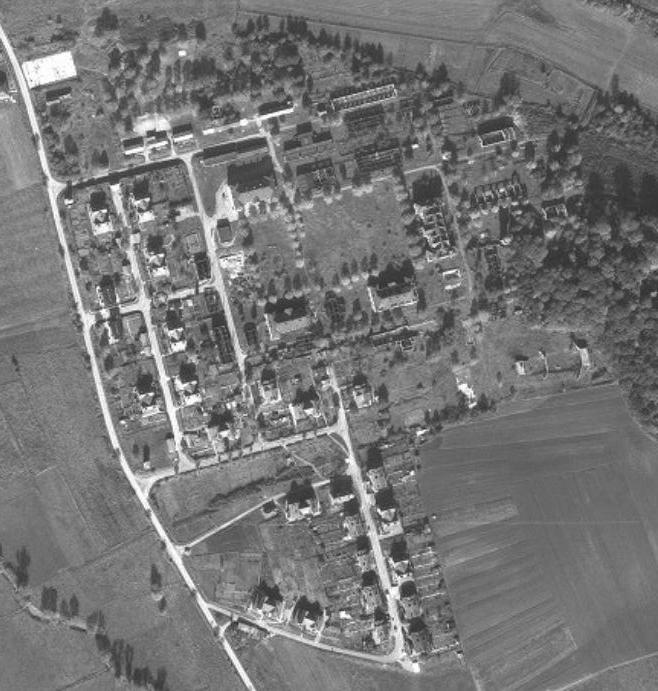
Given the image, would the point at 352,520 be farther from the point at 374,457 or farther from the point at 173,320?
the point at 173,320

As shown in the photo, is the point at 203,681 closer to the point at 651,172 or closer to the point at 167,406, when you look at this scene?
the point at 167,406

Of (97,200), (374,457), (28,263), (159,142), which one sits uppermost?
(159,142)

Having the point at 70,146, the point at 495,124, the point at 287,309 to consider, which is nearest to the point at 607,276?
the point at 495,124

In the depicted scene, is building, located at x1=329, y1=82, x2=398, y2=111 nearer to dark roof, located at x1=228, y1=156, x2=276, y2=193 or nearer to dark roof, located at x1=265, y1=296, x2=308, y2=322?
dark roof, located at x1=228, y1=156, x2=276, y2=193

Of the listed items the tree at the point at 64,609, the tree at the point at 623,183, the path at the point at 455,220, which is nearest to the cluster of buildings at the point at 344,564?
the path at the point at 455,220

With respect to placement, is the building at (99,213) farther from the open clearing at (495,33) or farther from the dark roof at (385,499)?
the dark roof at (385,499)

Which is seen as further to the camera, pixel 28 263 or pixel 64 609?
pixel 28 263

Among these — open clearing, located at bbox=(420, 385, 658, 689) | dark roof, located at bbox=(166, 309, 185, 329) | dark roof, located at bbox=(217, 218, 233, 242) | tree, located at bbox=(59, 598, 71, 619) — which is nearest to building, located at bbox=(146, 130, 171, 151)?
dark roof, located at bbox=(217, 218, 233, 242)
